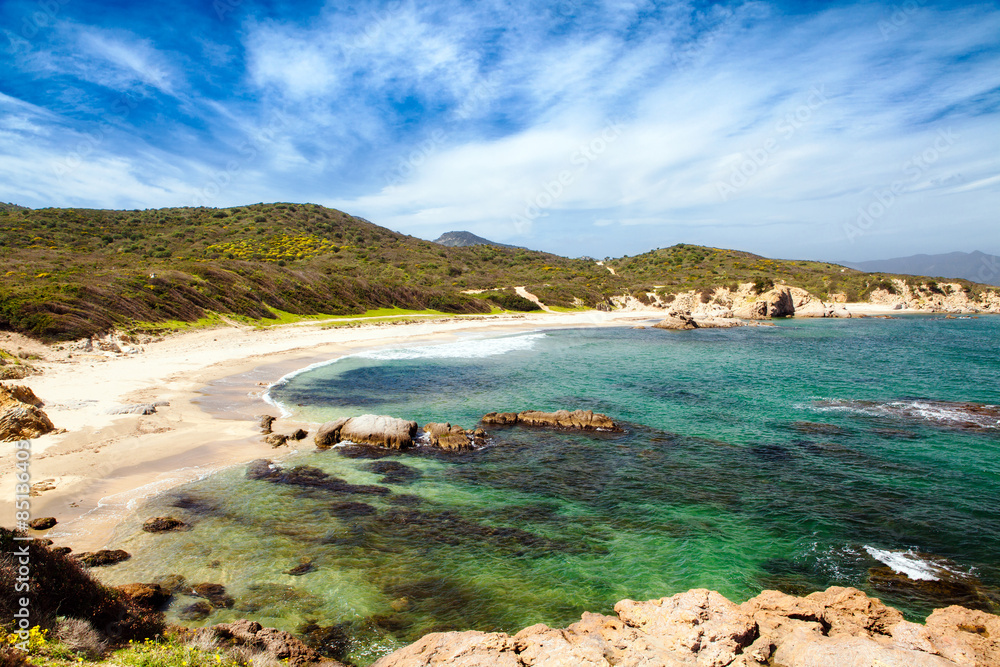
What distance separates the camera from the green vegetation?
30188 millimetres

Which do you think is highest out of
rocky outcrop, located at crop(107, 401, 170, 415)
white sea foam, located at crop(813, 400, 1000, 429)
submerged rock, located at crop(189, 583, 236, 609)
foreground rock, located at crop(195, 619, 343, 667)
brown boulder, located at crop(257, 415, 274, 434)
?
rocky outcrop, located at crop(107, 401, 170, 415)

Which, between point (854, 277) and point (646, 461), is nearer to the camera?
point (646, 461)

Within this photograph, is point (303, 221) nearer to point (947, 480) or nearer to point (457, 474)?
point (457, 474)

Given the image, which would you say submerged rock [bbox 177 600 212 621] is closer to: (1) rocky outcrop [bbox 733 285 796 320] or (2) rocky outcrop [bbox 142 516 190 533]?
(2) rocky outcrop [bbox 142 516 190 533]

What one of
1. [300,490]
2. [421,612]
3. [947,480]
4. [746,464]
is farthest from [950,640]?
[300,490]

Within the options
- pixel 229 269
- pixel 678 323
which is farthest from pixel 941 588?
pixel 229 269

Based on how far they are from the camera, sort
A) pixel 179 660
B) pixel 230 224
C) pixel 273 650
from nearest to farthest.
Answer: pixel 179 660 → pixel 273 650 → pixel 230 224

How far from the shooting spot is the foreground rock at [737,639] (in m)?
5.16

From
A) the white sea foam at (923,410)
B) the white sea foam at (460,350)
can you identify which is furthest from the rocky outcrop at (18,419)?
the white sea foam at (923,410)

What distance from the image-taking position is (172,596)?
24.2 feet

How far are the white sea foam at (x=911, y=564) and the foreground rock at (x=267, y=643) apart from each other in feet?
31.7

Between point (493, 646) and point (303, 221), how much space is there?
116m

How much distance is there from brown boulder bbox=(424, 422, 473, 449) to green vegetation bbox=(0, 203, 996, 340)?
22.6 meters

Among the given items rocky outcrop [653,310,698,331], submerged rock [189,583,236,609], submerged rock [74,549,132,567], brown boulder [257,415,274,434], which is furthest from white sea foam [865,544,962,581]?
rocky outcrop [653,310,698,331]
